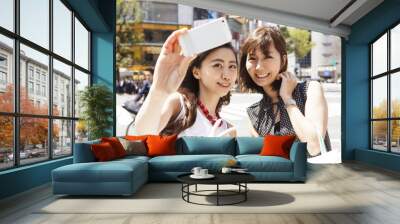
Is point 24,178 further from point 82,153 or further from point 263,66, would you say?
point 263,66

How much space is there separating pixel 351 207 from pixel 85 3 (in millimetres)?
5258

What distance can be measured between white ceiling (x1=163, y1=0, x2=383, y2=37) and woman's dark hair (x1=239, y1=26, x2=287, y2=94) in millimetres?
278

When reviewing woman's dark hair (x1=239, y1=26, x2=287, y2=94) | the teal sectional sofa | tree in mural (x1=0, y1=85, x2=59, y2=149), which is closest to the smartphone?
woman's dark hair (x1=239, y1=26, x2=287, y2=94)

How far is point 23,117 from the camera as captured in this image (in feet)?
17.9

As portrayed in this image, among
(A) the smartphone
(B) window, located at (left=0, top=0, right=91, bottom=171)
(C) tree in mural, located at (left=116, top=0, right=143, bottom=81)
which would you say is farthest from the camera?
(C) tree in mural, located at (left=116, top=0, right=143, bottom=81)

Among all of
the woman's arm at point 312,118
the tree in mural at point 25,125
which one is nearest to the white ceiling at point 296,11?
the woman's arm at point 312,118

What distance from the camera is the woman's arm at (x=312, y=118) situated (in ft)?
27.8

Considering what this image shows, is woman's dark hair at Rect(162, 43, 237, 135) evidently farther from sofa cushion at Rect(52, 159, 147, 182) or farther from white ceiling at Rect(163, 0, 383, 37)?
sofa cushion at Rect(52, 159, 147, 182)

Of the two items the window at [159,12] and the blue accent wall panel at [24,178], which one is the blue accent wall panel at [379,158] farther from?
the blue accent wall panel at [24,178]

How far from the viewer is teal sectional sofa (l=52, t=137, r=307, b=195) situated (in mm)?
4879

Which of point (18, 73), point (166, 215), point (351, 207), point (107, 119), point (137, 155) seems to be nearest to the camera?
point (166, 215)

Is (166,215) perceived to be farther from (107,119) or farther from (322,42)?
(322,42)

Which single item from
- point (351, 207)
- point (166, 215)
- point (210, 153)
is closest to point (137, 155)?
point (210, 153)

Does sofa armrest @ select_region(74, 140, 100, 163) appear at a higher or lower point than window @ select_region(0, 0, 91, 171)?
lower
